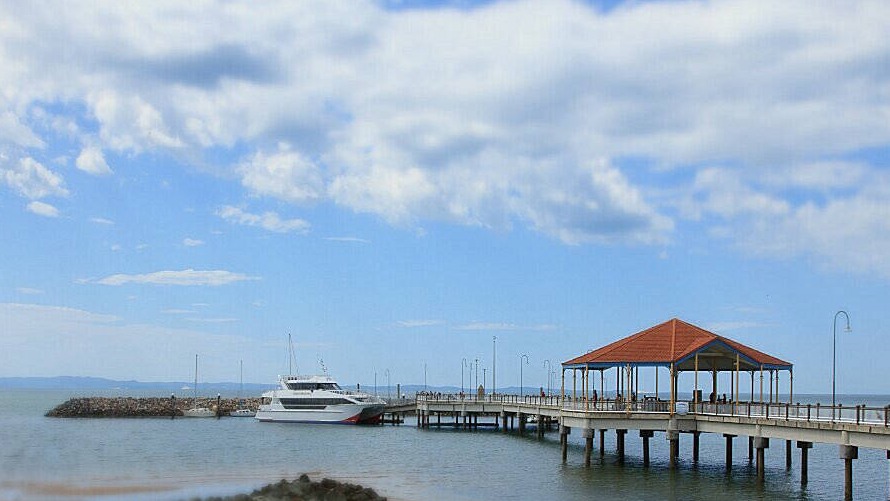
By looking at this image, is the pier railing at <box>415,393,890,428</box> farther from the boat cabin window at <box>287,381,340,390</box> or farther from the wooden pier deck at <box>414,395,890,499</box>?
the boat cabin window at <box>287,381,340,390</box>

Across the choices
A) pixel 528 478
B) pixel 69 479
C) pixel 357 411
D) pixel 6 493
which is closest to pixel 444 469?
pixel 528 478

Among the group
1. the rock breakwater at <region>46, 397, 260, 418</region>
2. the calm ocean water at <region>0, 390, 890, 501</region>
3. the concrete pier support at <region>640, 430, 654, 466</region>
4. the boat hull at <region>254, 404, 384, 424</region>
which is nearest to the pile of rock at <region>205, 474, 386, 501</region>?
the calm ocean water at <region>0, 390, 890, 501</region>

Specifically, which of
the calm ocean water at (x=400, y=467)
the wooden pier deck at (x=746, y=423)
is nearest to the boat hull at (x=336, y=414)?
the calm ocean water at (x=400, y=467)

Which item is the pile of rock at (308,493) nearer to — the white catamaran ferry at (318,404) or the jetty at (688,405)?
the jetty at (688,405)

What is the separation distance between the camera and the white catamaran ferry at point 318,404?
80875 millimetres

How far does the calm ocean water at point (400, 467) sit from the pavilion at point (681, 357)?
463cm

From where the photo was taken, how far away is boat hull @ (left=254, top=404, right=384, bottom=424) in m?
80.7

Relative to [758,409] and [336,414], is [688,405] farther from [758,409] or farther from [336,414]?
[336,414]

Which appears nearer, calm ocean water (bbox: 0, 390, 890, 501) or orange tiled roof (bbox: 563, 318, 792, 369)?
calm ocean water (bbox: 0, 390, 890, 501)

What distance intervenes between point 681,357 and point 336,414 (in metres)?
41.9

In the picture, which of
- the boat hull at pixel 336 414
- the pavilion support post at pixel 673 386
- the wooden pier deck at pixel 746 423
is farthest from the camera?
the boat hull at pixel 336 414

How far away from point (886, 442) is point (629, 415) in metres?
14.3

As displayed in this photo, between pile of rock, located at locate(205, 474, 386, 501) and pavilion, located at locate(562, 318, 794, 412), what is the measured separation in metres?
18.1

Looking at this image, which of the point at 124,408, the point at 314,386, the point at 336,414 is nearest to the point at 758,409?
the point at 336,414
